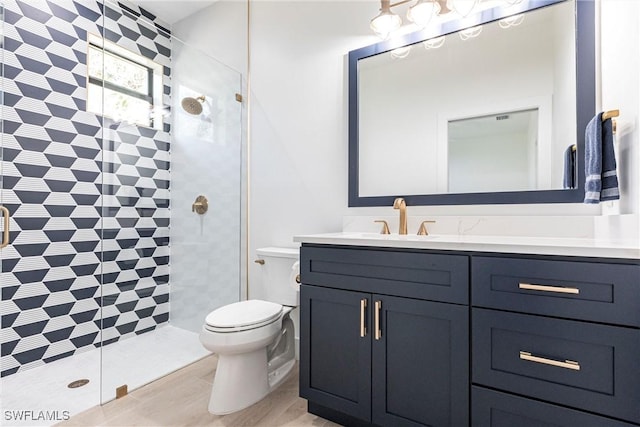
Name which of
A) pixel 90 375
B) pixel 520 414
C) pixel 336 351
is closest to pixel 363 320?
pixel 336 351

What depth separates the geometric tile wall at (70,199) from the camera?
Answer: 6.38ft

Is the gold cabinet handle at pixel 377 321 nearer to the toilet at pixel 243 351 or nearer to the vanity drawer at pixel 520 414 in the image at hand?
the vanity drawer at pixel 520 414

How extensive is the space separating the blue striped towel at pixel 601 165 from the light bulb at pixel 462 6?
841 mm

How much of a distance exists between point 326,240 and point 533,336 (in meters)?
0.82

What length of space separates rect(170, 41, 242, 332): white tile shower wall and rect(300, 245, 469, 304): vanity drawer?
1.11 m

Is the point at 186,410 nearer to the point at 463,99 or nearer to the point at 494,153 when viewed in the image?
the point at 494,153

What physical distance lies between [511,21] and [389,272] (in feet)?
4.47

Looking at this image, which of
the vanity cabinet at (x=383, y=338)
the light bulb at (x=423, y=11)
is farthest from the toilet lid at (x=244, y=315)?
the light bulb at (x=423, y=11)

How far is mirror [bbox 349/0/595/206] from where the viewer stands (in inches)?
56.1

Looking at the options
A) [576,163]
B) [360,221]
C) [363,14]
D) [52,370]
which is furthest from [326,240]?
[52,370]

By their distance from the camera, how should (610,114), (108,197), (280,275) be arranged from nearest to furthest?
(610,114) < (280,275) < (108,197)

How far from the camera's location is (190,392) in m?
1.75

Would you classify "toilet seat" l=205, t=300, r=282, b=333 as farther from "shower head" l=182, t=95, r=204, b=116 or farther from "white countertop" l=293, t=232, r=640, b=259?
"shower head" l=182, t=95, r=204, b=116

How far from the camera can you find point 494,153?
62.0 inches
